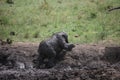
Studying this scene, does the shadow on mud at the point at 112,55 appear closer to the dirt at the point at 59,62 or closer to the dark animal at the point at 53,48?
the dirt at the point at 59,62

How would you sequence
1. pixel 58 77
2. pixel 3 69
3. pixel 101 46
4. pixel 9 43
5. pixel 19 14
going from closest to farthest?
pixel 58 77 < pixel 3 69 < pixel 101 46 < pixel 9 43 < pixel 19 14

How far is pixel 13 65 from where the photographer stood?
1064 cm

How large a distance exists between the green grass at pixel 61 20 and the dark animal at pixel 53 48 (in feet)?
5.02

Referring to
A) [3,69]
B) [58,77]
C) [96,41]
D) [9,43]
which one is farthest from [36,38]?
[58,77]

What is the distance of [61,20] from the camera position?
46.5 feet

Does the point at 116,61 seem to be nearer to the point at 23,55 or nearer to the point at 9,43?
the point at 23,55

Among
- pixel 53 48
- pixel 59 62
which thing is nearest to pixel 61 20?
pixel 53 48

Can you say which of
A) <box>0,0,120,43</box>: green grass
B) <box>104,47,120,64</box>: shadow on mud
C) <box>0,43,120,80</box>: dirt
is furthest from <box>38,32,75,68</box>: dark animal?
<box>0,0,120,43</box>: green grass

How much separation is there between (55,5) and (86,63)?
541 centimetres

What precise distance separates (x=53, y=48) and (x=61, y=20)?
366cm

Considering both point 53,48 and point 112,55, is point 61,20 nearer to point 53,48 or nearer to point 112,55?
point 53,48

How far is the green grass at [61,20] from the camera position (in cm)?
1294

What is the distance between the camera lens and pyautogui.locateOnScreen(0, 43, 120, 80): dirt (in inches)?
362

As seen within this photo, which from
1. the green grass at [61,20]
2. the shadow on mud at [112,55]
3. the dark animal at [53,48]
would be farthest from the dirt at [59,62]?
the green grass at [61,20]
